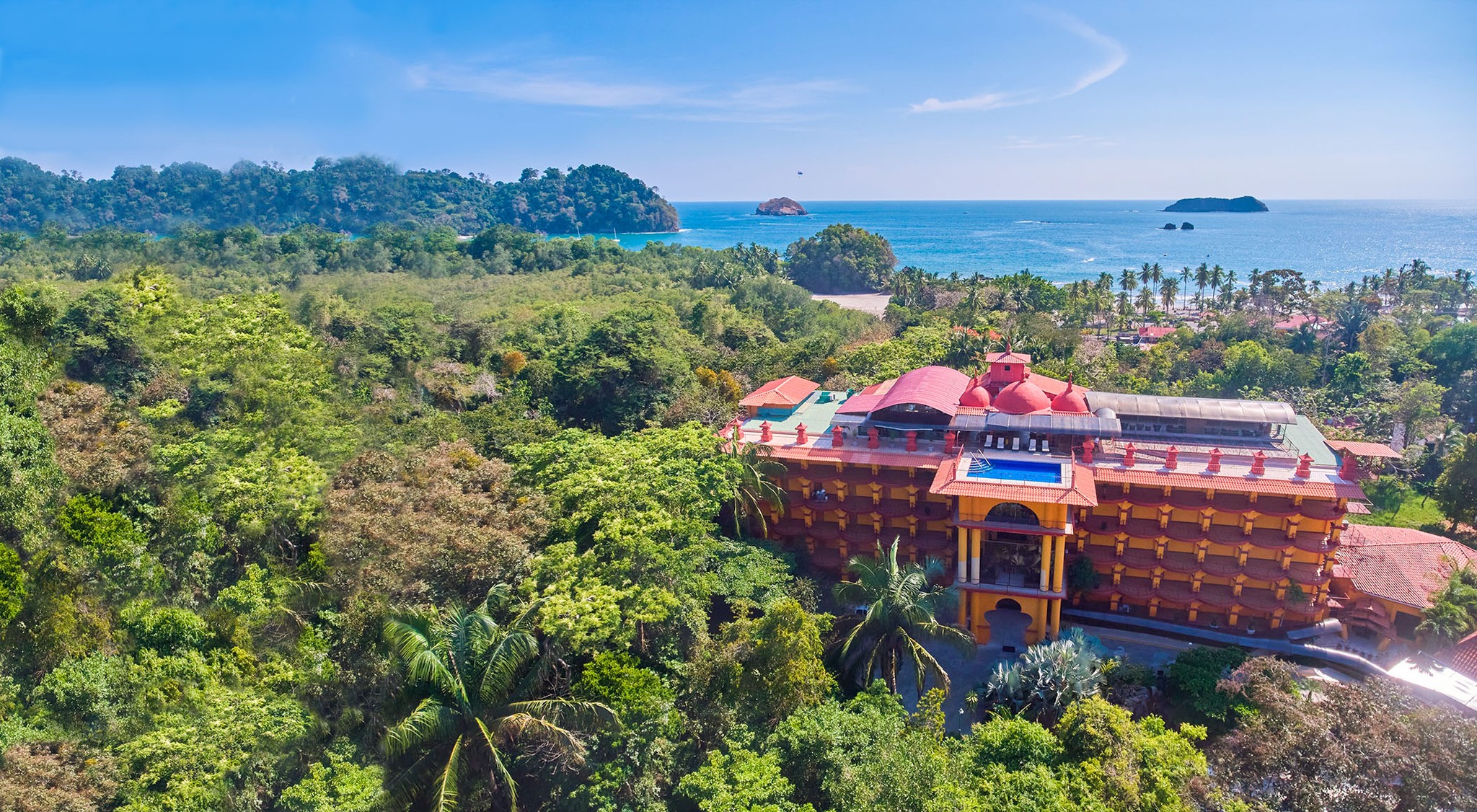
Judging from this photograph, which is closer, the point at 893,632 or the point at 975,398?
the point at 893,632

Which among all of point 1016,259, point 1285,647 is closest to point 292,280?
point 1285,647

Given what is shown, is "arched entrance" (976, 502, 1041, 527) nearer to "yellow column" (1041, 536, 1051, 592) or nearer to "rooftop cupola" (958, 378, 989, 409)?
"yellow column" (1041, 536, 1051, 592)

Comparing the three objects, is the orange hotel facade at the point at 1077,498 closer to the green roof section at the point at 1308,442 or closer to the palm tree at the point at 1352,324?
the green roof section at the point at 1308,442

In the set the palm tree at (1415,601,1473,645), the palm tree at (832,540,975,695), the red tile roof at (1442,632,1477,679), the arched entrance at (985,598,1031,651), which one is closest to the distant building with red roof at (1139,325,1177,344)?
the palm tree at (1415,601,1473,645)

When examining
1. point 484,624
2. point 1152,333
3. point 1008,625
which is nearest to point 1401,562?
point 1008,625

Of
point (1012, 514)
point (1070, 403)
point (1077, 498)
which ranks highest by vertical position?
point (1070, 403)

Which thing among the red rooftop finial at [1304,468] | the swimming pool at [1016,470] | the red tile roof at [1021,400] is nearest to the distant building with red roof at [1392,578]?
the red rooftop finial at [1304,468]

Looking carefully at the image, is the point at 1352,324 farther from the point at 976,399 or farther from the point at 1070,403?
the point at 976,399
